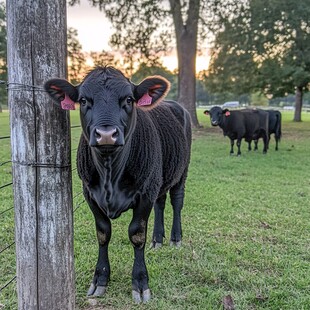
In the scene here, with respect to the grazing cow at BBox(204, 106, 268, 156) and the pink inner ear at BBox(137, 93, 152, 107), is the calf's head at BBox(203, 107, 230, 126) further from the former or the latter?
the pink inner ear at BBox(137, 93, 152, 107)

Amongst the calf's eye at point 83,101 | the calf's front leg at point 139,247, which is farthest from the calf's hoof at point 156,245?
the calf's eye at point 83,101

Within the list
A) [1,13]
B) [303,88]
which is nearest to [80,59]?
[1,13]

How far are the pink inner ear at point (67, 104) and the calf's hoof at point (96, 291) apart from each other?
1.44 m

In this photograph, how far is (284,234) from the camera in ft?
13.0

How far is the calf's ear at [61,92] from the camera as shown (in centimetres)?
192

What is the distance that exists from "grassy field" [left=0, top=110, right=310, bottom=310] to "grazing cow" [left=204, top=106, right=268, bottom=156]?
4.51 metres

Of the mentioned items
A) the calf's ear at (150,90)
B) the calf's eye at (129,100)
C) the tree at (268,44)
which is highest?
the tree at (268,44)

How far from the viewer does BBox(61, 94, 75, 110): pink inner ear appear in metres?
2.01

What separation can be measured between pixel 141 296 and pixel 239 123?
8.60 metres

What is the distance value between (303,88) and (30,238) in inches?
869

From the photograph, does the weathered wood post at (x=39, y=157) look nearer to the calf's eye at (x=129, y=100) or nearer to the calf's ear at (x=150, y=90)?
the calf's eye at (x=129, y=100)

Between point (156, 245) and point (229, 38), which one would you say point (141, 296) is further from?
point (229, 38)

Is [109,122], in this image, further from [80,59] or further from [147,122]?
[80,59]

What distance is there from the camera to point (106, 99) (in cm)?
214
